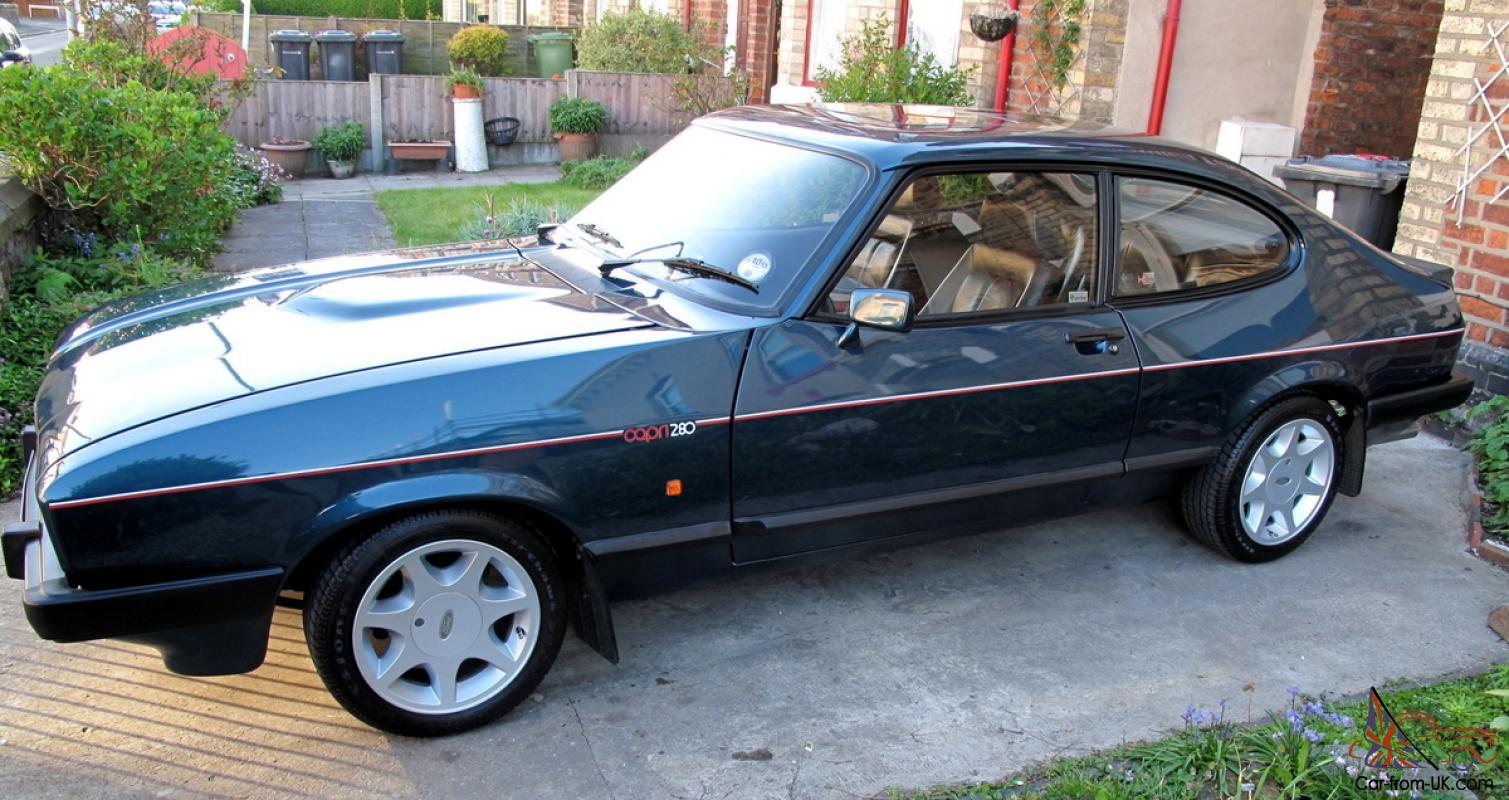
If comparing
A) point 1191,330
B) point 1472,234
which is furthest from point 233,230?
point 1472,234

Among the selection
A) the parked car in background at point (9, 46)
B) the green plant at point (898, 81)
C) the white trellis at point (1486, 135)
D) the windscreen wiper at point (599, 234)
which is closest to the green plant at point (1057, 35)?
the green plant at point (898, 81)

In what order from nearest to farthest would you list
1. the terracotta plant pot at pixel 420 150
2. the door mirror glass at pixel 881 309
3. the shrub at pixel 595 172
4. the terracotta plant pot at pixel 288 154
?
1. the door mirror glass at pixel 881 309
2. the shrub at pixel 595 172
3. the terracotta plant pot at pixel 288 154
4. the terracotta plant pot at pixel 420 150

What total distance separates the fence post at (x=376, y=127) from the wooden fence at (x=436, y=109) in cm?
1

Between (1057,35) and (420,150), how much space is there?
7602mm

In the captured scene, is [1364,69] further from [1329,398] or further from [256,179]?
[256,179]

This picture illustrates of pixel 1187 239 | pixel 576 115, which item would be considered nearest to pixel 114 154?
pixel 1187 239

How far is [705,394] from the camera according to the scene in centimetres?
335

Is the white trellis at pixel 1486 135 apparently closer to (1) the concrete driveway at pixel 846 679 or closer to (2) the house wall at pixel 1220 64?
(1) the concrete driveway at pixel 846 679

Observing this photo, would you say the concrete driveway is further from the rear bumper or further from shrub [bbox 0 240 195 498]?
shrub [bbox 0 240 195 498]

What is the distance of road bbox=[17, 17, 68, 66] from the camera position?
2519cm

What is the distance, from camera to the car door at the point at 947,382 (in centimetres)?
350

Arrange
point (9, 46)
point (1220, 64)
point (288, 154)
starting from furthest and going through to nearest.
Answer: point (9, 46)
point (288, 154)
point (1220, 64)

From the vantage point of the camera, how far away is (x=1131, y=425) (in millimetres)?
4105

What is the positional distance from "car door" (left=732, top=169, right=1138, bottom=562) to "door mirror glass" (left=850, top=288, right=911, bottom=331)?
95 millimetres
